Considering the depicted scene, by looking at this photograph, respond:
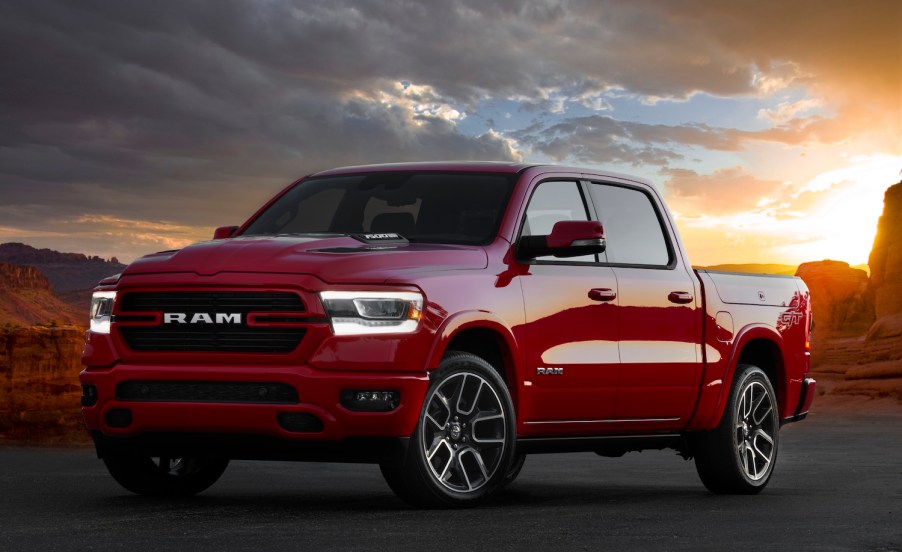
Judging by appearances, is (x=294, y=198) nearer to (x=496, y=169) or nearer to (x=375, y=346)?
(x=496, y=169)

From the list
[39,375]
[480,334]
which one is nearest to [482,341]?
[480,334]

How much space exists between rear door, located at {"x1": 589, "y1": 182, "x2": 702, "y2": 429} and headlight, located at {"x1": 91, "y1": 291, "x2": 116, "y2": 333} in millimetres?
3244

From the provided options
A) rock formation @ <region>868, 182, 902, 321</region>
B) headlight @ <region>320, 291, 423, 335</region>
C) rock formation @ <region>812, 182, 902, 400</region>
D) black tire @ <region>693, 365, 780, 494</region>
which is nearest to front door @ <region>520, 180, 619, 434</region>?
headlight @ <region>320, 291, 423, 335</region>

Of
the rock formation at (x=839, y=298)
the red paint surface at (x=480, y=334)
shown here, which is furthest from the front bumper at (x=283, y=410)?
the rock formation at (x=839, y=298)

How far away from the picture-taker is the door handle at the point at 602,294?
9.07 meters

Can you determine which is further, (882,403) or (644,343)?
(882,403)

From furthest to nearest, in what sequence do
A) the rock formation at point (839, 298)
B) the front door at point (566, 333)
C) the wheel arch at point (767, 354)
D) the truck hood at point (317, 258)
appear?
the rock formation at point (839, 298) → the wheel arch at point (767, 354) → the front door at point (566, 333) → the truck hood at point (317, 258)

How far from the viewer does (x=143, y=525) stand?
7.43 meters

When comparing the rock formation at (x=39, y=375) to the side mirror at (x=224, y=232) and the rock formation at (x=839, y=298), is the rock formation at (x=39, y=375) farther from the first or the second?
the side mirror at (x=224, y=232)

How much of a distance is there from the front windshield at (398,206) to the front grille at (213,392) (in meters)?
1.52

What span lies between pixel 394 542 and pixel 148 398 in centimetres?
201

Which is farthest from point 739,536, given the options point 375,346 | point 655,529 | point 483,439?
point 375,346

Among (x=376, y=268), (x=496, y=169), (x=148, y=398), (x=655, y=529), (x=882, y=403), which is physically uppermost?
(x=496, y=169)

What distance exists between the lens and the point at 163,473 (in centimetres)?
927
